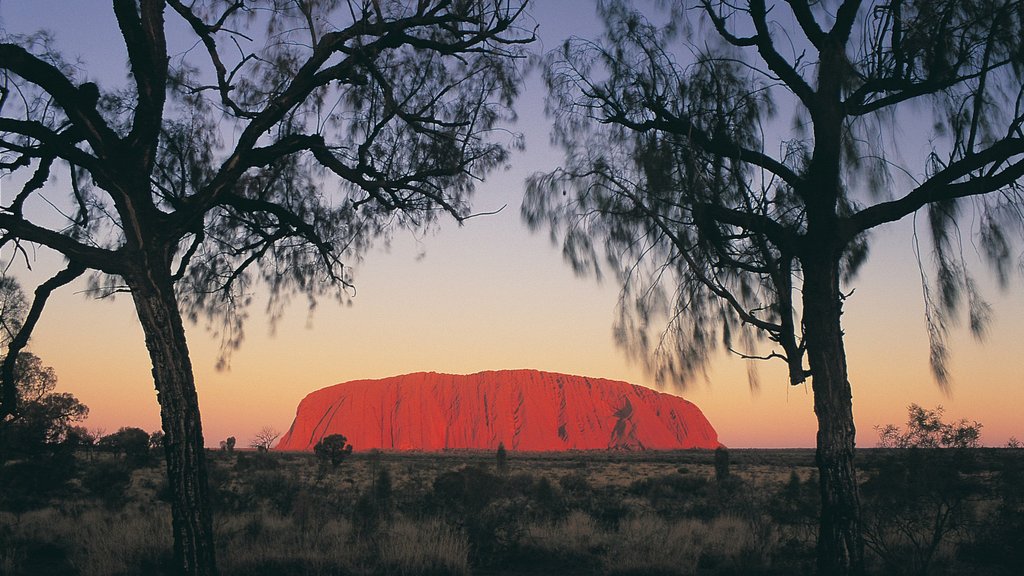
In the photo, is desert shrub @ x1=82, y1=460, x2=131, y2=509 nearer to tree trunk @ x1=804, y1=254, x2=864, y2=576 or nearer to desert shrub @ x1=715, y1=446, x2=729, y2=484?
tree trunk @ x1=804, y1=254, x2=864, y2=576

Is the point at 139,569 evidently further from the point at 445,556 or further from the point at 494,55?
the point at 494,55

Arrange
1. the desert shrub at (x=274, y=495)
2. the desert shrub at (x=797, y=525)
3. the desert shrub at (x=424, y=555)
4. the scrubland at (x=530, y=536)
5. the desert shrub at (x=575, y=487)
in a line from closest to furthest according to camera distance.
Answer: the desert shrub at (x=424, y=555) → the scrubland at (x=530, y=536) → the desert shrub at (x=797, y=525) → the desert shrub at (x=274, y=495) → the desert shrub at (x=575, y=487)

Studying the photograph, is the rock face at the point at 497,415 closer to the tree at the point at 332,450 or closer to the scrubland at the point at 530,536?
the tree at the point at 332,450

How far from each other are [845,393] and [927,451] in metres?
6.23

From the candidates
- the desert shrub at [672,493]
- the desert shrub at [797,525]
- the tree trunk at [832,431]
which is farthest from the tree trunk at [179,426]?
the desert shrub at [672,493]

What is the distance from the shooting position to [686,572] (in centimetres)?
816

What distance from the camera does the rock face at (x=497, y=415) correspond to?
106 meters

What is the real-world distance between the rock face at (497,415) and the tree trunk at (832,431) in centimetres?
9825

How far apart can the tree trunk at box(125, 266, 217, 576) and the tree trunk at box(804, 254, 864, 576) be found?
4.78 meters

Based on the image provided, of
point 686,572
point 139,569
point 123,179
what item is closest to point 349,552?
point 139,569

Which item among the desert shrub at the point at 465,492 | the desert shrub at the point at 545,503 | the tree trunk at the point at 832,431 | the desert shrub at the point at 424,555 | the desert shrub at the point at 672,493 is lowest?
the desert shrub at the point at 672,493

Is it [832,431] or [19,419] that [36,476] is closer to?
[19,419]

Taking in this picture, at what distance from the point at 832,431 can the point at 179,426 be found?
16.6ft

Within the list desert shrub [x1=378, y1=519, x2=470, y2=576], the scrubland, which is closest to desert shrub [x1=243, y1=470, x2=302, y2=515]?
the scrubland
